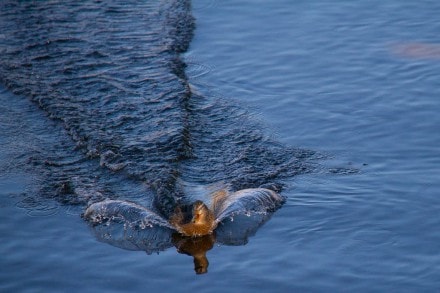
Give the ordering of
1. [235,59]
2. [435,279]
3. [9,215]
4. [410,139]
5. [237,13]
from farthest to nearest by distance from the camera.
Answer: [237,13] < [235,59] < [410,139] < [9,215] < [435,279]

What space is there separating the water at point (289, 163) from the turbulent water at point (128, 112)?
44mm

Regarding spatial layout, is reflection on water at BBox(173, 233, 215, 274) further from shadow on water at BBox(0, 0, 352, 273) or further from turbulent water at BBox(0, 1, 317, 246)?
turbulent water at BBox(0, 1, 317, 246)

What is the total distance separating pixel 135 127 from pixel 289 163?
1973mm

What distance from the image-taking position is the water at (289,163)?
24.7ft

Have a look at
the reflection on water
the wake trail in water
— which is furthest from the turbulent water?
the reflection on water

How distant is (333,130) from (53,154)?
3006 mm

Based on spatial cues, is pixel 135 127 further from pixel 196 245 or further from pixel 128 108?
pixel 196 245

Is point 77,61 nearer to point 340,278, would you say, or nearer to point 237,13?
point 237,13

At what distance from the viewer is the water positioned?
Answer: 7.53 meters

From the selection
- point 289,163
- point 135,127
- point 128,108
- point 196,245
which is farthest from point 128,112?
point 196,245

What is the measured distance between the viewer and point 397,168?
9.08 meters

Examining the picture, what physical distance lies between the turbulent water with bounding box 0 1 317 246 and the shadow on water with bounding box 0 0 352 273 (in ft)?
0.05

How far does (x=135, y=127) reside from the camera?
10406mm

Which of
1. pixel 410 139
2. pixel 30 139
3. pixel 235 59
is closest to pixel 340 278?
pixel 410 139
